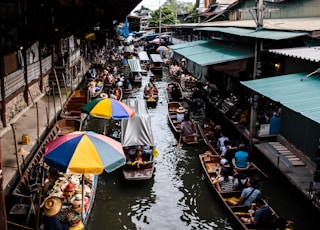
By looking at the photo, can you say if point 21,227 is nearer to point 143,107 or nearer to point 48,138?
point 48,138

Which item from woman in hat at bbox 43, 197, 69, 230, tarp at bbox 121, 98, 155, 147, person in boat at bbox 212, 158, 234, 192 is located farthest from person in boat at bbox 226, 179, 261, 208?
woman in hat at bbox 43, 197, 69, 230

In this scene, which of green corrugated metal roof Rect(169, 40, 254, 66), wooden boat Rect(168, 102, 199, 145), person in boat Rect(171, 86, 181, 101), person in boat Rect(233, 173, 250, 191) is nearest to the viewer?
person in boat Rect(233, 173, 250, 191)

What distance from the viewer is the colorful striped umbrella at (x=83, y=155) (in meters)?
8.41

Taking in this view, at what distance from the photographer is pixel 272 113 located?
16.4m

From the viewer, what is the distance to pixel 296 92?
36.7 ft

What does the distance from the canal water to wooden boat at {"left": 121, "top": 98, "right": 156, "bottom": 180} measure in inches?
16.5

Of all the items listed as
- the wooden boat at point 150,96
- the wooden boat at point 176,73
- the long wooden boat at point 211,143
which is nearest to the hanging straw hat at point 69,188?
the long wooden boat at point 211,143

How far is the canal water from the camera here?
11570 millimetres

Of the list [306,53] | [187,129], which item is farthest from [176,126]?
[306,53]

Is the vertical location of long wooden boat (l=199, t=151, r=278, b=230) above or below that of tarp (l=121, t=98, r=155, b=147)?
below

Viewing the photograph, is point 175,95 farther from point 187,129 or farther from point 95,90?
point 187,129

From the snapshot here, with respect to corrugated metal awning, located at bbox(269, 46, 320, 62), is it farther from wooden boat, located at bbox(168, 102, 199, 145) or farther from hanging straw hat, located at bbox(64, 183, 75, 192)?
hanging straw hat, located at bbox(64, 183, 75, 192)

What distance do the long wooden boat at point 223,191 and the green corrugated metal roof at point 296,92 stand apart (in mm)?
2966

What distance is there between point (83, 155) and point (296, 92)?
6.40m
